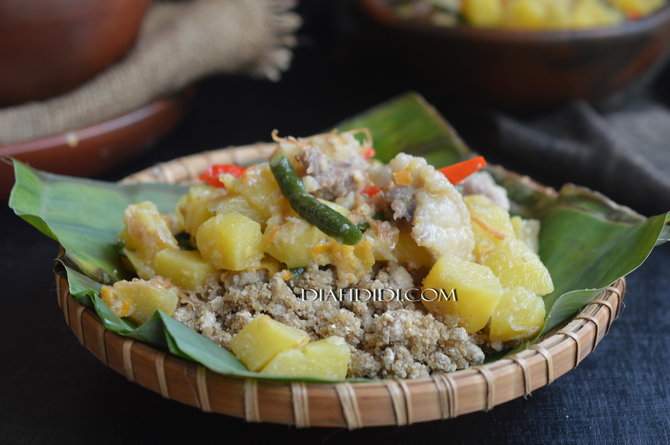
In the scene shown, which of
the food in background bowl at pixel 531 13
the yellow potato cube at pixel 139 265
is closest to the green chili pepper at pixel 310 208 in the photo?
the yellow potato cube at pixel 139 265

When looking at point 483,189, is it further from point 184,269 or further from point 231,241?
point 184,269

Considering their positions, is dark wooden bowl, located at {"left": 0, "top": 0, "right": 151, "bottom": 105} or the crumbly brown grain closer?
the crumbly brown grain

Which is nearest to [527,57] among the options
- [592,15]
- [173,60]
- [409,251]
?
[592,15]

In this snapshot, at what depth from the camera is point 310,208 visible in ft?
8.35

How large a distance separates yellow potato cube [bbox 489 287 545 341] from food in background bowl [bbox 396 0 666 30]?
2477 mm

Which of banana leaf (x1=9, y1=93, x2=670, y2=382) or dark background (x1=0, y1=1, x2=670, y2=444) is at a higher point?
banana leaf (x1=9, y1=93, x2=670, y2=382)

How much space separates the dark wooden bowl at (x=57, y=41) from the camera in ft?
12.8

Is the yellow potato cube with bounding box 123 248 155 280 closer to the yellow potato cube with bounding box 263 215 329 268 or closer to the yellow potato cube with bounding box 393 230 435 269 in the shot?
the yellow potato cube with bounding box 263 215 329 268

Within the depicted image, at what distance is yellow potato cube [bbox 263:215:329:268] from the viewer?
8.41 feet

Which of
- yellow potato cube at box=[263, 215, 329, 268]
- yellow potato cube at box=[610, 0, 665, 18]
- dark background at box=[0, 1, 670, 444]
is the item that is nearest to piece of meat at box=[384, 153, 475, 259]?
yellow potato cube at box=[263, 215, 329, 268]

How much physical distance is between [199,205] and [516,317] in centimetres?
124

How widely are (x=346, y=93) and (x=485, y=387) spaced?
3814mm

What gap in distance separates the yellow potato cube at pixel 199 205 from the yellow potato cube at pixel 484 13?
2490mm

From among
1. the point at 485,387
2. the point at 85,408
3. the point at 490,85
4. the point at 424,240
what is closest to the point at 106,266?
the point at 85,408
